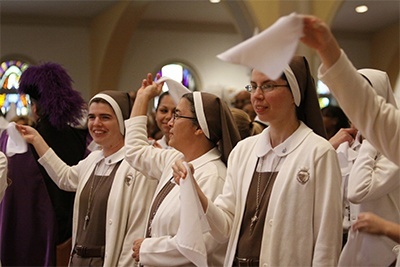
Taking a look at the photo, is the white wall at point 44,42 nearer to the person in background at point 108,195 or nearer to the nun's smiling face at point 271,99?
the person in background at point 108,195

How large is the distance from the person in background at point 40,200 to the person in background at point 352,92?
3755 millimetres

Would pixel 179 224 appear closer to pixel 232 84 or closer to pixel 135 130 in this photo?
pixel 135 130

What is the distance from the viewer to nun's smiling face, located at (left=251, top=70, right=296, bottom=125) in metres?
3.54

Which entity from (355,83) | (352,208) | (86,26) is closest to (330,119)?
(352,208)

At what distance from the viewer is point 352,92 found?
256 centimetres

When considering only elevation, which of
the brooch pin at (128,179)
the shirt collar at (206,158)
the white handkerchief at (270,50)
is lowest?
the brooch pin at (128,179)

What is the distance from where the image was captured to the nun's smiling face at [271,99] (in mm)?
3545

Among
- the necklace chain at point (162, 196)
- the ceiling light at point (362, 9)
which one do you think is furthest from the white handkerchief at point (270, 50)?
the ceiling light at point (362, 9)

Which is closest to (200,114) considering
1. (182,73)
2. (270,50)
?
(270,50)

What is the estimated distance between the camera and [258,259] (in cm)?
350

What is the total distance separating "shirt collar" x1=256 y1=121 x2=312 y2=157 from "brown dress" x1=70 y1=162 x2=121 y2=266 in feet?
4.98

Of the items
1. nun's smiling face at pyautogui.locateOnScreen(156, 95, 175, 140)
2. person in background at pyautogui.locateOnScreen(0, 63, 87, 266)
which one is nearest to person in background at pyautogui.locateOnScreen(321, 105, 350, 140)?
nun's smiling face at pyautogui.locateOnScreen(156, 95, 175, 140)

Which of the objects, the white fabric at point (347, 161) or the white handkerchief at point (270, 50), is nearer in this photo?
the white handkerchief at point (270, 50)

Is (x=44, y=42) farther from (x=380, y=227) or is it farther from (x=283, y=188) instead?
(x=380, y=227)
